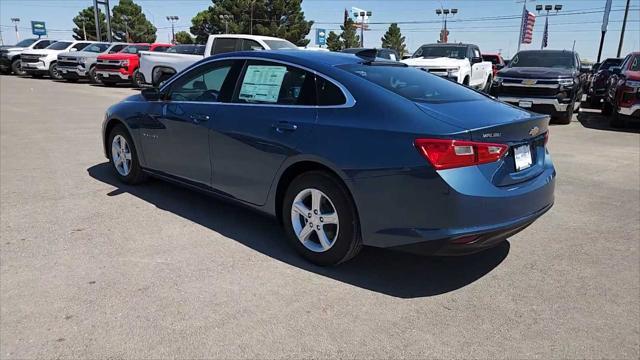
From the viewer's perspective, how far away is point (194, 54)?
16.4 m

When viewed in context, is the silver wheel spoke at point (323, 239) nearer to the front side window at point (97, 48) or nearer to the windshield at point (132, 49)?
the windshield at point (132, 49)

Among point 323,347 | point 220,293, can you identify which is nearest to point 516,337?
point 323,347

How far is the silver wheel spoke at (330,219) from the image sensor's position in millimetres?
3456

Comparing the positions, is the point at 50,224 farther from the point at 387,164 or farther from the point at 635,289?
the point at 635,289

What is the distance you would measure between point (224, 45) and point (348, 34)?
62963 mm

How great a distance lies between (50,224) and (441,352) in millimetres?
3613

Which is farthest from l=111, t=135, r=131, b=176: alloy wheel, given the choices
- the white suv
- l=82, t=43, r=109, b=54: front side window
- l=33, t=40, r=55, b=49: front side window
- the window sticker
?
l=33, t=40, r=55, b=49: front side window

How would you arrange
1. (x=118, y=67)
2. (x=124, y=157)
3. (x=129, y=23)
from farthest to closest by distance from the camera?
(x=129, y=23), (x=118, y=67), (x=124, y=157)

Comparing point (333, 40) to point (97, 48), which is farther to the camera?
point (333, 40)

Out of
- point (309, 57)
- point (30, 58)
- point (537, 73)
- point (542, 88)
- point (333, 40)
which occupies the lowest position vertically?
point (542, 88)

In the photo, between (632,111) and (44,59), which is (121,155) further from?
(44,59)

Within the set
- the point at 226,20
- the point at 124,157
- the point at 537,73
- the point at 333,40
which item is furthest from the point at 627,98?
the point at 333,40

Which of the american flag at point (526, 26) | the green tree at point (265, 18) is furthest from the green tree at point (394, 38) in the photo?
the american flag at point (526, 26)

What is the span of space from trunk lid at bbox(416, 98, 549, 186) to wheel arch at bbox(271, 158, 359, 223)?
73 centimetres
